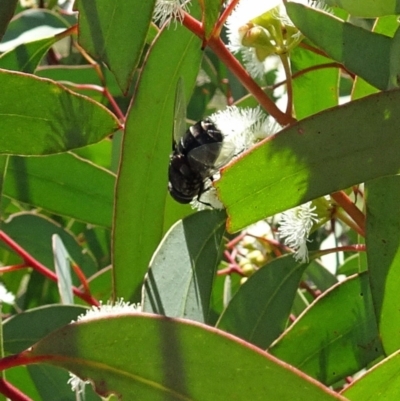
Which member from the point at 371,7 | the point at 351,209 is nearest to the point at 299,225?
the point at 351,209

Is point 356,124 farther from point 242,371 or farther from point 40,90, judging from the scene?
point 40,90

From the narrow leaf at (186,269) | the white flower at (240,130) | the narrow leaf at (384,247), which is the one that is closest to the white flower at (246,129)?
the white flower at (240,130)

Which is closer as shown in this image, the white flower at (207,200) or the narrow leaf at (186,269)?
the narrow leaf at (186,269)

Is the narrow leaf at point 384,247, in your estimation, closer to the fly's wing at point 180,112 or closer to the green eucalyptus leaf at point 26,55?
the fly's wing at point 180,112

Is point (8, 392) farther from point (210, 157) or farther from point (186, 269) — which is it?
point (210, 157)

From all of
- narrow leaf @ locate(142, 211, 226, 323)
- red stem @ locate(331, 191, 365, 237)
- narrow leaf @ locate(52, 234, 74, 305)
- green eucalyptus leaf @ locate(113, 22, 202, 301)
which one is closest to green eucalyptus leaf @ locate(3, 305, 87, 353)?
narrow leaf @ locate(52, 234, 74, 305)

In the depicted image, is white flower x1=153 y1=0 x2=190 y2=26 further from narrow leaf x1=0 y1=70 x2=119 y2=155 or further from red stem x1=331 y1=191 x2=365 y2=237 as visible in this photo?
red stem x1=331 y1=191 x2=365 y2=237

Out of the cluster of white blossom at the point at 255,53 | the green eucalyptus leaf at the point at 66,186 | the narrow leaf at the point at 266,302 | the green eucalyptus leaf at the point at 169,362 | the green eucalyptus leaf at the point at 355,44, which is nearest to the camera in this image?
the green eucalyptus leaf at the point at 169,362
